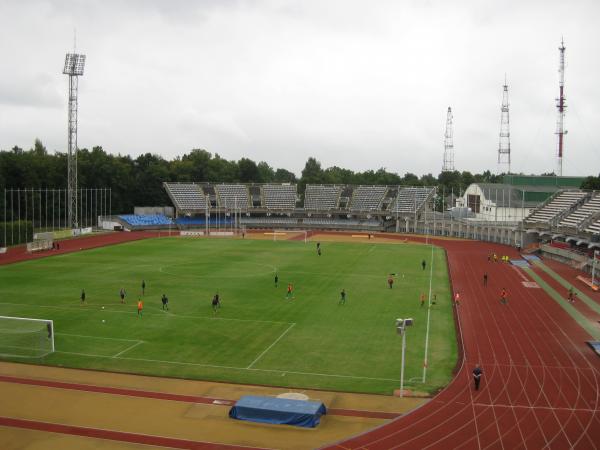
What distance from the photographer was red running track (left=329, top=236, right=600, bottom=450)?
58.1 feet

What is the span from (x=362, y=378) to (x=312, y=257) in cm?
3617

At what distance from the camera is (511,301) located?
38.0 metres

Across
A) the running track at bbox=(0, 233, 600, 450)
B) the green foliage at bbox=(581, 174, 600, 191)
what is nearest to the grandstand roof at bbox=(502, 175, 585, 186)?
the green foliage at bbox=(581, 174, 600, 191)

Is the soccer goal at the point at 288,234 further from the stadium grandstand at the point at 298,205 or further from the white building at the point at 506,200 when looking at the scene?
the white building at the point at 506,200

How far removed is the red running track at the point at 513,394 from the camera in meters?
17.7

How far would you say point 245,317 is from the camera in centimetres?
3272

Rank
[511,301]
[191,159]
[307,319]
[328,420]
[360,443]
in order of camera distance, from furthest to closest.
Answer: [191,159]
[511,301]
[307,319]
[328,420]
[360,443]

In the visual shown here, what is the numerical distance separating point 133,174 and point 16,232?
149 ft

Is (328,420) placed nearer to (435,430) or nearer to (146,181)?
(435,430)

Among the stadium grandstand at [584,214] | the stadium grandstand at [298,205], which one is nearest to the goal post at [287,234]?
the stadium grandstand at [298,205]

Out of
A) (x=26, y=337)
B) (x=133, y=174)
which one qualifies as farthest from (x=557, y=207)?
(x=133, y=174)

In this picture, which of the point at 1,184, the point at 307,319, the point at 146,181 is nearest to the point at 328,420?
the point at 307,319

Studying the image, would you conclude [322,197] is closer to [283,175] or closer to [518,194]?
[518,194]

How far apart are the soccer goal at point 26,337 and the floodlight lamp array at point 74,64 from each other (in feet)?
175
